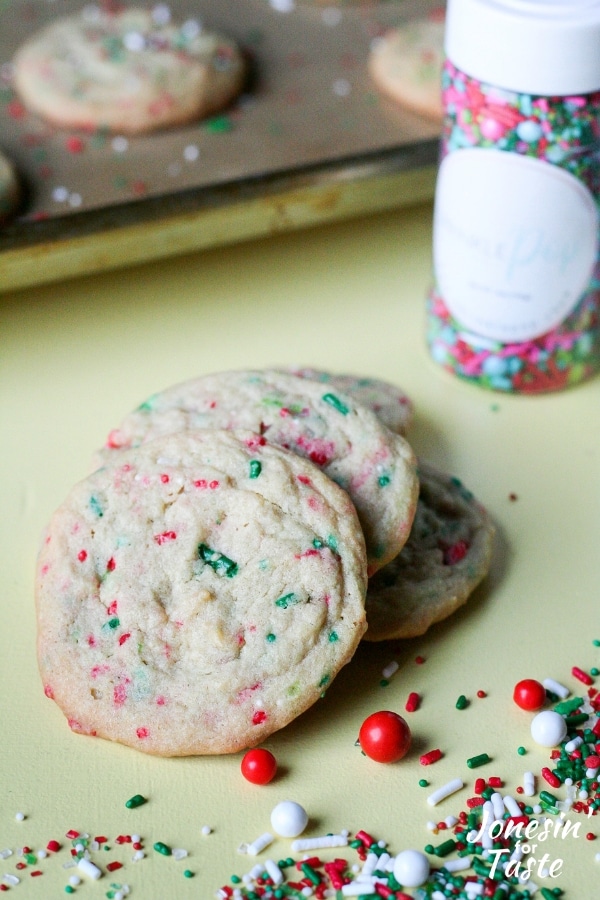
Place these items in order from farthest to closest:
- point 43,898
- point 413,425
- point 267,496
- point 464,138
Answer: point 413,425 < point 464,138 < point 267,496 < point 43,898

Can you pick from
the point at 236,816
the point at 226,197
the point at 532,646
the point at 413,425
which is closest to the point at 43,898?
Result: the point at 236,816

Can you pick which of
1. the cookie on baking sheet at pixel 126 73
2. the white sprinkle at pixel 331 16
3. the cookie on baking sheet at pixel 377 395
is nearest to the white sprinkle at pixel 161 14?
the cookie on baking sheet at pixel 126 73

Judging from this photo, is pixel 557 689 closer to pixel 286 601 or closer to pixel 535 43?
pixel 286 601

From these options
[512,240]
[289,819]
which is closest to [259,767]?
[289,819]

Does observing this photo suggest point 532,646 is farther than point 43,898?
Yes

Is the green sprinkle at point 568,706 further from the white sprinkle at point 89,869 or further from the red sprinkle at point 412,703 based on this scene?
the white sprinkle at point 89,869

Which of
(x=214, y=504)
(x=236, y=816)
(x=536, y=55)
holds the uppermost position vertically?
(x=536, y=55)

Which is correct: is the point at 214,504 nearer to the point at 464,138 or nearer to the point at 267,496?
the point at 267,496
